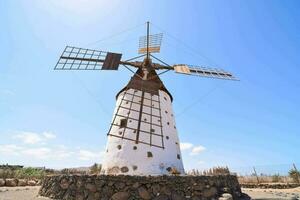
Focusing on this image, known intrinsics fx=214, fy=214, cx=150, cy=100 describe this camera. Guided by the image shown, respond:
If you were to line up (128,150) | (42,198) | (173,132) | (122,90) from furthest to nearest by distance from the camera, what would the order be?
(122,90) < (173,132) < (128,150) < (42,198)

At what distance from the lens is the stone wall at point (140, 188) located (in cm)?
708

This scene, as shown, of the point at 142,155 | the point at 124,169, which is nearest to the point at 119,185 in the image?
the point at 124,169

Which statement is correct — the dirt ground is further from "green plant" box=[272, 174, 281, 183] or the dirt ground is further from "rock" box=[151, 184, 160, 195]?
"green plant" box=[272, 174, 281, 183]

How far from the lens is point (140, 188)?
23.3ft

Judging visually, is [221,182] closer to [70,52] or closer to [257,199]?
[257,199]

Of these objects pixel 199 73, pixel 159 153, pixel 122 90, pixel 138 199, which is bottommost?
pixel 138 199

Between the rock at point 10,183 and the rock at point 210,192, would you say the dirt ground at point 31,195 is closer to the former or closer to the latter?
the rock at point 10,183

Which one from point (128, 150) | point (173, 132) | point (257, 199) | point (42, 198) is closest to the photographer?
point (42, 198)

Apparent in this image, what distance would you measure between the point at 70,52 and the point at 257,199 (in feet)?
39.8

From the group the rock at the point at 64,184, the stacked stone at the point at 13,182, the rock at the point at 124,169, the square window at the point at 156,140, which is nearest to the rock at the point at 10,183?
the stacked stone at the point at 13,182

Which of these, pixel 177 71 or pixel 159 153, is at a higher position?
pixel 177 71

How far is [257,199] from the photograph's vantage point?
351 inches

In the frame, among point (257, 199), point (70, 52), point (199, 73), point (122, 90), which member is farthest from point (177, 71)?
point (257, 199)

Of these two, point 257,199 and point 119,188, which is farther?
point 257,199
